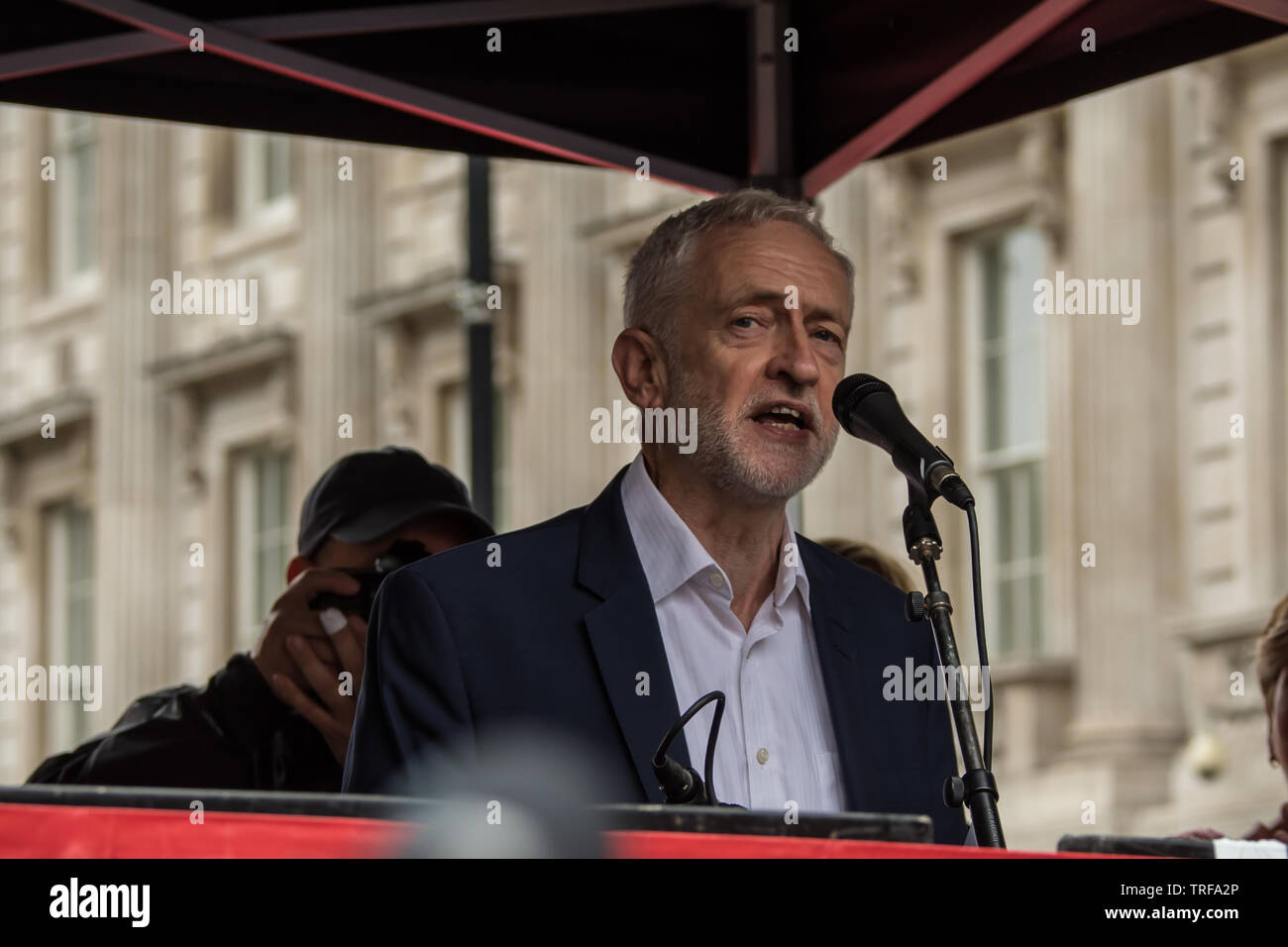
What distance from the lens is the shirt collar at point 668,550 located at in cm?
366

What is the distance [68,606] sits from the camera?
26.4 metres

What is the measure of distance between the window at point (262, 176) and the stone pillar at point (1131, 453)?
1048cm

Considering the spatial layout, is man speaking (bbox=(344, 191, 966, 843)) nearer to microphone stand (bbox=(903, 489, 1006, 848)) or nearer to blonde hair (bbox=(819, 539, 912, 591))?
microphone stand (bbox=(903, 489, 1006, 848))

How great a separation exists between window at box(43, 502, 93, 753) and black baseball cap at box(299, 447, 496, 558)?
2164cm

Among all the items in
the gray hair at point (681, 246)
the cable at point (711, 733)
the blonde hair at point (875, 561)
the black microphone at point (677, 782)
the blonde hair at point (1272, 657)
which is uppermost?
the gray hair at point (681, 246)

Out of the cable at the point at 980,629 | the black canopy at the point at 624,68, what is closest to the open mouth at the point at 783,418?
the cable at the point at 980,629

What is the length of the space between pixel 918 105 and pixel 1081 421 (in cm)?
1098

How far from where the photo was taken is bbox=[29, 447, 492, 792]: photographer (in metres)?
4.39

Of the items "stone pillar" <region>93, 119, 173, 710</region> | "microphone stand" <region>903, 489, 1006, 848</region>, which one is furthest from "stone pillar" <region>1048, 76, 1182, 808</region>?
"microphone stand" <region>903, 489, 1006, 848</region>

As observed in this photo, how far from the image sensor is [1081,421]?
52.7 feet

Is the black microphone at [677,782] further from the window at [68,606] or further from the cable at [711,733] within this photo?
the window at [68,606]

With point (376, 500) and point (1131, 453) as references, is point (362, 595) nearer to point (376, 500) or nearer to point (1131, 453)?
point (376, 500)
